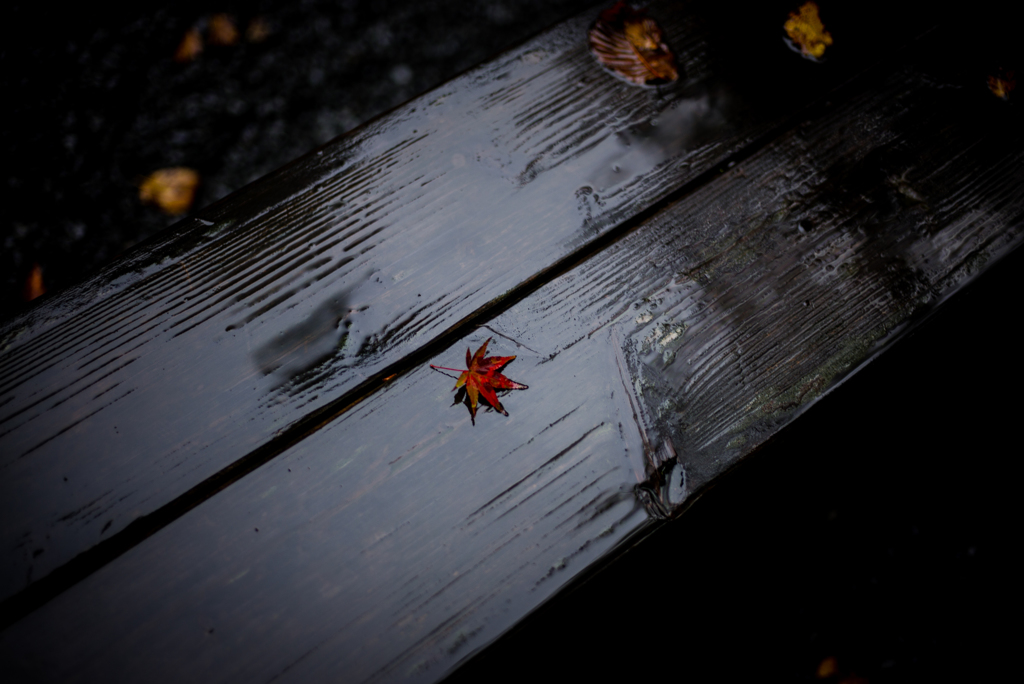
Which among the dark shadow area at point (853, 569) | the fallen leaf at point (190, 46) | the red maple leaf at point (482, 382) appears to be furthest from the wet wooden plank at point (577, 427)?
the fallen leaf at point (190, 46)

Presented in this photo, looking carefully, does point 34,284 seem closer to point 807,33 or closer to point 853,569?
point 807,33

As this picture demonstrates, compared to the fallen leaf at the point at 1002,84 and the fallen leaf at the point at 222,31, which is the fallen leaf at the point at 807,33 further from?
the fallen leaf at the point at 222,31

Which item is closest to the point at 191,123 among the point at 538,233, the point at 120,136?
the point at 120,136

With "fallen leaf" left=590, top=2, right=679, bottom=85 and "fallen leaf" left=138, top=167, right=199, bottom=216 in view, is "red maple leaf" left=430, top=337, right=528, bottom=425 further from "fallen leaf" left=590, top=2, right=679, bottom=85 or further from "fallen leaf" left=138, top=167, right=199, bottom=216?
"fallen leaf" left=138, top=167, right=199, bottom=216

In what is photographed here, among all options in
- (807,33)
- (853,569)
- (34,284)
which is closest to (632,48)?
(807,33)

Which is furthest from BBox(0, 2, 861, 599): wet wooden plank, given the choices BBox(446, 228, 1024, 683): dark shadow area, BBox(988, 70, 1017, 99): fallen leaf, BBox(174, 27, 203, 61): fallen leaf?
BBox(174, 27, 203, 61): fallen leaf

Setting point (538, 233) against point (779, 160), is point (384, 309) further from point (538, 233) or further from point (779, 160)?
point (779, 160)
